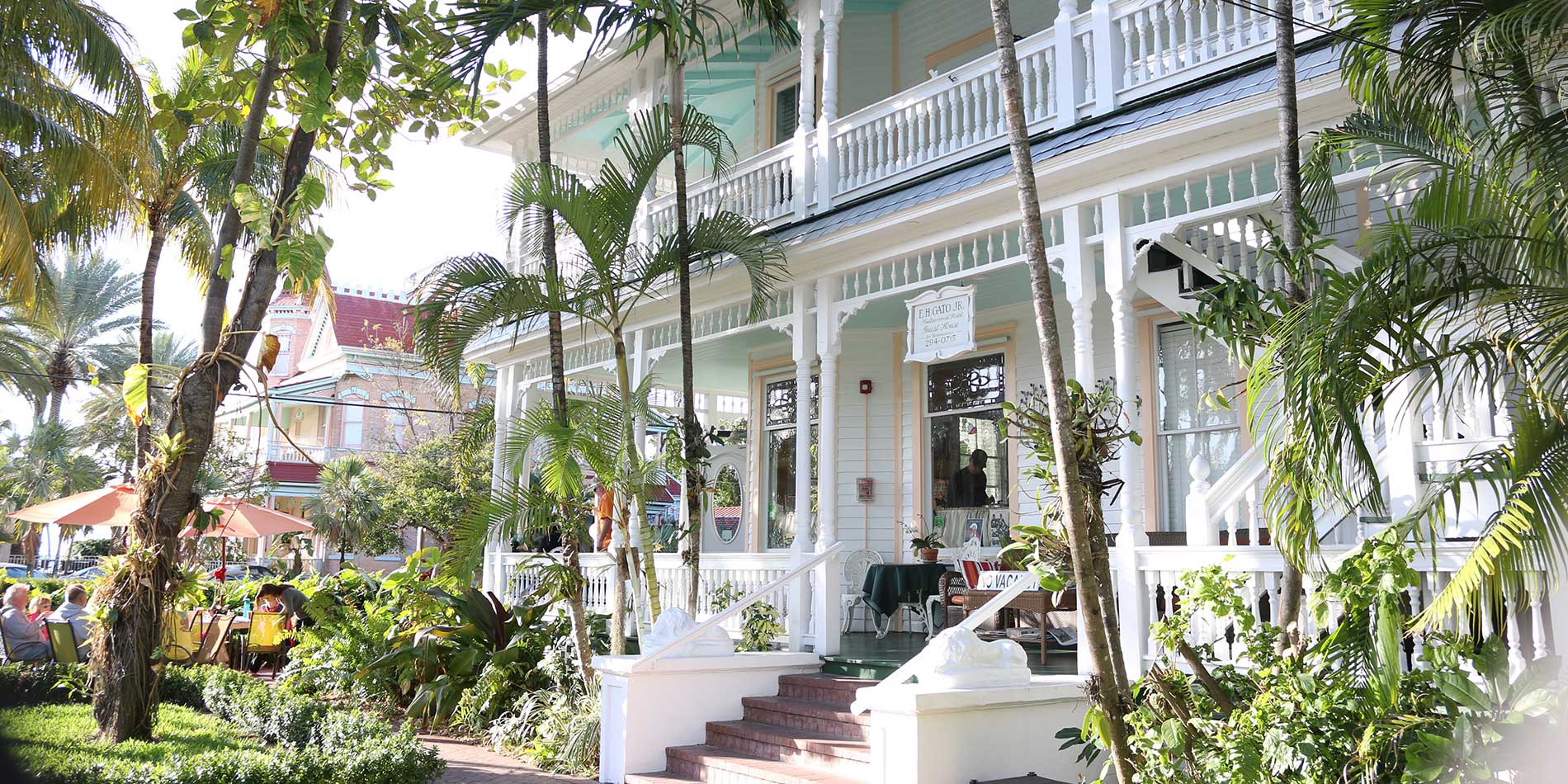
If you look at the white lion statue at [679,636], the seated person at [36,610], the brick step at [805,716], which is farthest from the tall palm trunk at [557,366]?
the seated person at [36,610]

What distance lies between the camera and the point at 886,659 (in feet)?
27.0

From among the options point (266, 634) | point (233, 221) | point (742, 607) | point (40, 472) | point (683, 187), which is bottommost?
point (266, 634)

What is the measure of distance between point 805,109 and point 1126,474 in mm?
4880

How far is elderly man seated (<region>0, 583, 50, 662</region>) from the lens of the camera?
1110 cm

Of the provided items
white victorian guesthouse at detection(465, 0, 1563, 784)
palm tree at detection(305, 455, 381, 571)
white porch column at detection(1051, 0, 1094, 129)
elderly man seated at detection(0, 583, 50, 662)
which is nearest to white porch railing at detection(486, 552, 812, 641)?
white victorian guesthouse at detection(465, 0, 1563, 784)

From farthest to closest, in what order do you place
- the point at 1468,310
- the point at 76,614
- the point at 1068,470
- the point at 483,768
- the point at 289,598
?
the point at 289,598
the point at 76,614
the point at 483,768
the point at 1468,310
the point at 1068,470

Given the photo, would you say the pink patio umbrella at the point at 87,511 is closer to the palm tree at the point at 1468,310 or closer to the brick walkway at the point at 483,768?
the brick walkway at the point at 483,768

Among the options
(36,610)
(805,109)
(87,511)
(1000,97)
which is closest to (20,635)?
(36,610)

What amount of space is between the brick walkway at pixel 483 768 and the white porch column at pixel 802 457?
198cm

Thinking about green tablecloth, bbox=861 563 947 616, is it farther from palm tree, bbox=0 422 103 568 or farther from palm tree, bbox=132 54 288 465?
palm tree, bbox=0 422 103 568

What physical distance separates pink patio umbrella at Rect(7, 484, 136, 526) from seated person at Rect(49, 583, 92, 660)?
5.03 feet

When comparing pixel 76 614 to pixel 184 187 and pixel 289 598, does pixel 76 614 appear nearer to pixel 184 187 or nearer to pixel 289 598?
pixel 289 598

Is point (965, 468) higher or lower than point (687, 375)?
lower

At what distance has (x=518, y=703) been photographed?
9.60 metres
